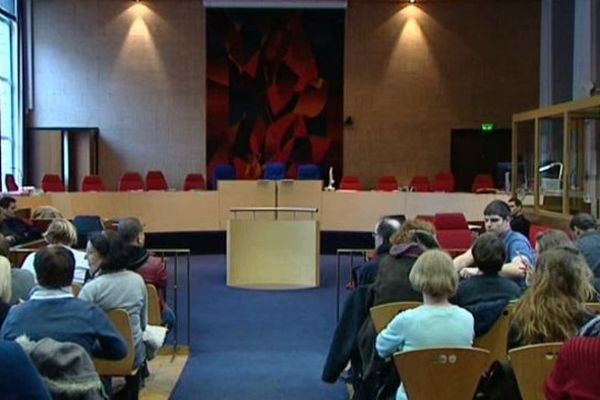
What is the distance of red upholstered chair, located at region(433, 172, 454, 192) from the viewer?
1462 cm

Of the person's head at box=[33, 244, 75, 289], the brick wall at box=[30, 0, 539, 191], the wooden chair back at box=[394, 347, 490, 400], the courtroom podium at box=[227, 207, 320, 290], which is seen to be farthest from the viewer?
the brick wall at box=[30, 0, 539, 191]

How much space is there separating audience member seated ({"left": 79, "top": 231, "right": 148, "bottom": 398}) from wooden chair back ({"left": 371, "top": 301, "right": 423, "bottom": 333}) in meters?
1.29

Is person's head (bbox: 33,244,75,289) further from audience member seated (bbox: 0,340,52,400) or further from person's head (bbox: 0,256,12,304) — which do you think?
audience member seated (bbox: 0,340,52,400)

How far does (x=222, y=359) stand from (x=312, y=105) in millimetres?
10233

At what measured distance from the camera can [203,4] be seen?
15.6 metres

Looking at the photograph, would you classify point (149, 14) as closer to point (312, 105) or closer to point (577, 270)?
point (312, 105)

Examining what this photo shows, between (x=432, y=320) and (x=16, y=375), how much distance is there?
6.00 feet

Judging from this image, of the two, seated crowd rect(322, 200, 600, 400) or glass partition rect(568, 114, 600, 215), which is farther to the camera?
glass partition rect(568, 114, 600, 215)

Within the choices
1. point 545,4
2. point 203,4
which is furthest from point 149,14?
point 545,4

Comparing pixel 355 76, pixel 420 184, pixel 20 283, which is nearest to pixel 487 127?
pixel 420 184

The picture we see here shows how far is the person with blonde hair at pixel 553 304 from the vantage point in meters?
3.01

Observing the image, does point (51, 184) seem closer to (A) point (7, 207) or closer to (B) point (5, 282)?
(A) point (7, 207)

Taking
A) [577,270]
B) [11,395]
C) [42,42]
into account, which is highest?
[42,42]

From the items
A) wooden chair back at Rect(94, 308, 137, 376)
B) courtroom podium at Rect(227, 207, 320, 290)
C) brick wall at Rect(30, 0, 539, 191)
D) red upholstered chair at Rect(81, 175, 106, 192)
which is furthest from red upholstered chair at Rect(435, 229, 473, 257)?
brick wall at Rect(30, 0, 539, 191)
